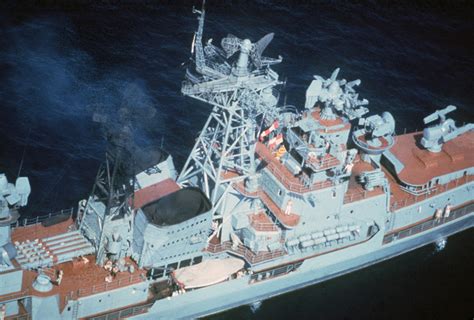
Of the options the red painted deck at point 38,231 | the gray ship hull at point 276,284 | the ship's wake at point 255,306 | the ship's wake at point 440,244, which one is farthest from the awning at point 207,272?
the ship's wake at point 440,244

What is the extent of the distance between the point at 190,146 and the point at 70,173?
8.82 meters

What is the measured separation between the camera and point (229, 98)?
151 ft

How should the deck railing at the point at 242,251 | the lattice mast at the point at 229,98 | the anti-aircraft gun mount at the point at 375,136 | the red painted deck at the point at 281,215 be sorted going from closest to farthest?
the lattice mast at the point at 229,98
the deck railing at the point at 242,251
the red painted deck at the point at 281,215
the anti-aircraft gun mount at the point at 375,136

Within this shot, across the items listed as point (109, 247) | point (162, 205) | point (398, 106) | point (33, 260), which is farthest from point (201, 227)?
point (398, 106)

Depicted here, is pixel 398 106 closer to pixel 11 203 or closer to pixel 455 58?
pixel 455 58

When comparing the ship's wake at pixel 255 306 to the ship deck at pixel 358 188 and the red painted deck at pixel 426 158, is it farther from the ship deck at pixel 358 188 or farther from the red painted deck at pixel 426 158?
the red painted deck at pixel 426 158

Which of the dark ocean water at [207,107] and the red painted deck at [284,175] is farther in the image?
the dark ocean water at [207,107]

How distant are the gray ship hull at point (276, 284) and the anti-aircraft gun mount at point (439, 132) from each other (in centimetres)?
524

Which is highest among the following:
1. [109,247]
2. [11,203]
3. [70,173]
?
[11,203]

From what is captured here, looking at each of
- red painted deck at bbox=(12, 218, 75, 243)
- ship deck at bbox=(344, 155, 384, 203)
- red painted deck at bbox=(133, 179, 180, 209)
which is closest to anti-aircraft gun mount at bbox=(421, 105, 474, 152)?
ship deck at bbox=(344, 155, 384, 203)

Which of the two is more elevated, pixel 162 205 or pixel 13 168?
pixel 162 205

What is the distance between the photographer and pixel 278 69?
6550 centimetres

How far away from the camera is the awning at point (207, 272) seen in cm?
→ 4491

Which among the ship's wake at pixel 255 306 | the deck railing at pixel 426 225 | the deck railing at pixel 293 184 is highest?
the deck railing at pixel 293 184
